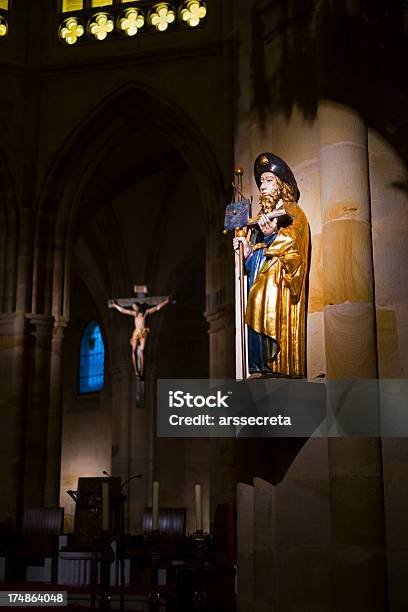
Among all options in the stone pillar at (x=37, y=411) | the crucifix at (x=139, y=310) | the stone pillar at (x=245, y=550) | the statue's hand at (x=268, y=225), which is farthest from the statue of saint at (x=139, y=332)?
the statue's hand at (x=268, y=225)

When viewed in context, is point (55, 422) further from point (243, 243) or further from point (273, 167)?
point (273, 167)

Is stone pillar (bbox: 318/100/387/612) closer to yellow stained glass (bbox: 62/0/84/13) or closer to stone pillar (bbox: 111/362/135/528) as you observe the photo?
yellow stained glass (bbox: 62/0/84/13)

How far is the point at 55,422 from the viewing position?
1380 cm

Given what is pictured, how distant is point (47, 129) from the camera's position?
46.9 ft

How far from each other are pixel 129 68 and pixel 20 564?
291 inches

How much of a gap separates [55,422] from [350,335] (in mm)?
8667

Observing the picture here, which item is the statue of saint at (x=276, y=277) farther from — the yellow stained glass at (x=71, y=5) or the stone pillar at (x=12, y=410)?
the yellow stained glass at (x=71, y=5)

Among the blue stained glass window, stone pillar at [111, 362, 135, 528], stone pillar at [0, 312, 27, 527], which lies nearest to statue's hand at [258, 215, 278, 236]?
stone pillar at [0, 312, 27, 527]

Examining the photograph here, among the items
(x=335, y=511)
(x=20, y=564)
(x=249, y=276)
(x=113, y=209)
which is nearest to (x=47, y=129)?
(x=113, y=209)

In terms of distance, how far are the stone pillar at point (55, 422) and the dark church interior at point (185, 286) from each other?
0.03 m

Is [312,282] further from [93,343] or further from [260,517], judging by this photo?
[93,343]

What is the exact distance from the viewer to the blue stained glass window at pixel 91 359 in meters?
22.8

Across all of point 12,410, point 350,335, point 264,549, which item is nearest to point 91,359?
point 12,410

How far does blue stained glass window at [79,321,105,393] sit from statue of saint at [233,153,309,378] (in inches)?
661
